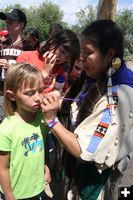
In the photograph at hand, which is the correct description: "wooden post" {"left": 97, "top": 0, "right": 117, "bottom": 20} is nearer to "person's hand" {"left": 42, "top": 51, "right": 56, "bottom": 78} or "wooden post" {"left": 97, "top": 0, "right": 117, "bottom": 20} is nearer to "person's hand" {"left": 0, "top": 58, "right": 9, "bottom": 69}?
"person's hand" {"left": 0, "top": 58, "right": 9, "bottom": 69}

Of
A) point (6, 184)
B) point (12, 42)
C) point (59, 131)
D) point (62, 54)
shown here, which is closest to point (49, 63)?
point (62, 54)

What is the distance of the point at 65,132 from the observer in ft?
5.86

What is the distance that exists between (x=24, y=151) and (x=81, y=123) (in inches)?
14.9

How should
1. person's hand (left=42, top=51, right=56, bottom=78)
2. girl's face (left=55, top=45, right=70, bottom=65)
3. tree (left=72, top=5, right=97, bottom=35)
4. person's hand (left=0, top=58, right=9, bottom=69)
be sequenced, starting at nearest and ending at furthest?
person's hand (left=42, top=51, right=56, bottom=78)
girl's face (left=55, top=45, right=70, bottom=65)
person's hand (left=0, top=58, right=9, bottom=69)
tree (left=72, top=5, right=97, bottom=35)

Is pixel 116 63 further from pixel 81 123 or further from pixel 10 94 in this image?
pixel 10 94

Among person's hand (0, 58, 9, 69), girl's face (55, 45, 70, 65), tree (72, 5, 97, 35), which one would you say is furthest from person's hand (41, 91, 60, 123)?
tree (72, 5, 97, 35)

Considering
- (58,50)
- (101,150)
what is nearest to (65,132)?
(101,150)

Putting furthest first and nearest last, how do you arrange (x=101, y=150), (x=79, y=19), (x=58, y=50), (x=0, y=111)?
(x=79, y=19), (x=0, y=111), (x=58, y=50), (x=101, y=150)

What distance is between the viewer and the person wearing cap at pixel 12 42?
3.98m

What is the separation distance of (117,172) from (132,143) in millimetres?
272

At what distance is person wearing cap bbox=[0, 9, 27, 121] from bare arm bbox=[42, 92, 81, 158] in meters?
2.10

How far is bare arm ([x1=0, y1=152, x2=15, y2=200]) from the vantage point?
1.88m

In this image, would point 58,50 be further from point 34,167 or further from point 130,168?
point 130,168

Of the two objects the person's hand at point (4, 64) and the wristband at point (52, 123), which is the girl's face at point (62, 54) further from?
the wristband at point (52, 123)
